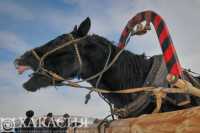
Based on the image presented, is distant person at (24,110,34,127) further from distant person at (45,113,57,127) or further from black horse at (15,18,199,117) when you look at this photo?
black horse at (15,18,199,117)

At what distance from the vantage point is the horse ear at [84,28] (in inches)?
221

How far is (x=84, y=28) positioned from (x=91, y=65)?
0.51 meters

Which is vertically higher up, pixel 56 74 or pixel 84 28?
pixel 84 28

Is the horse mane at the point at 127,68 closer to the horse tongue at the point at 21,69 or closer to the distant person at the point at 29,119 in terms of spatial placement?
the horse tongue at the point at 21,69

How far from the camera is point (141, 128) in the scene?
2723 mm

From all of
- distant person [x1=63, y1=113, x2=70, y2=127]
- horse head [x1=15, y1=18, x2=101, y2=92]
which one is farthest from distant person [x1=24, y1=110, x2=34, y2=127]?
horse head [x1=15, y1=18, x2=101, y2=92]

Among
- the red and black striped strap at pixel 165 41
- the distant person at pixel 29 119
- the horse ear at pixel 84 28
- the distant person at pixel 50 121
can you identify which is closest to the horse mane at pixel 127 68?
the horse ear at pixel 84 28

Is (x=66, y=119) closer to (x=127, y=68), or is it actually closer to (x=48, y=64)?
(x=127, y=68)

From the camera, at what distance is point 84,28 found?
224 inches

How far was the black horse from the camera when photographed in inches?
213

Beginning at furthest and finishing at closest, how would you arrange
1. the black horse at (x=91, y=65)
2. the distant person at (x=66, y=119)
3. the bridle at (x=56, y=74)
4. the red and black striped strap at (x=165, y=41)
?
the distant person at (x=66, y=119), the black horse at (x=91, y=65), the bridle at (x=56, y=74), the red and black striped strap at (x=165, y=41)

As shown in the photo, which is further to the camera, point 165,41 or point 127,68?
point 127,68

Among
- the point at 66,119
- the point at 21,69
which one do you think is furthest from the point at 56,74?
the point at 66,119

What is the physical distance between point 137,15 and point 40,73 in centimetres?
170
